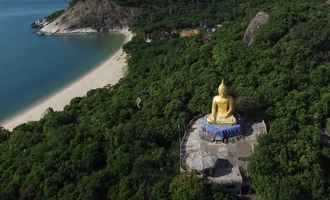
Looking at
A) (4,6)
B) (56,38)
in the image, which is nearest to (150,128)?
(56,38)

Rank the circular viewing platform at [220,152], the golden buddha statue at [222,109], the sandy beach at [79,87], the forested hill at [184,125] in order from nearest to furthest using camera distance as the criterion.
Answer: the forested hill at [184,125], the circular viewing platform at [220,152], the golden buddha statue at [222,109], the sandy beach at [79,87]

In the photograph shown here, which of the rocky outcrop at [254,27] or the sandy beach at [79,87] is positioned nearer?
the rocky outcrop at [254,27]

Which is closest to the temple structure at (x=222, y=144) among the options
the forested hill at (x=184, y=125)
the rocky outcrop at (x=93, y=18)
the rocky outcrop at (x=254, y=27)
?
the forested hill at (x=184, y=125)

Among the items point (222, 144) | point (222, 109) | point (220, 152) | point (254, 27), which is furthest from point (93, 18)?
point (220, 152)

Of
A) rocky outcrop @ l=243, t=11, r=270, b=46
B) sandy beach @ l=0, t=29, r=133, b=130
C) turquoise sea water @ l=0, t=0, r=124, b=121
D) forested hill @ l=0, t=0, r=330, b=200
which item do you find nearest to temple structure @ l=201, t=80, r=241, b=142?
forested hill @ l=0, t=0, r=330, b=200

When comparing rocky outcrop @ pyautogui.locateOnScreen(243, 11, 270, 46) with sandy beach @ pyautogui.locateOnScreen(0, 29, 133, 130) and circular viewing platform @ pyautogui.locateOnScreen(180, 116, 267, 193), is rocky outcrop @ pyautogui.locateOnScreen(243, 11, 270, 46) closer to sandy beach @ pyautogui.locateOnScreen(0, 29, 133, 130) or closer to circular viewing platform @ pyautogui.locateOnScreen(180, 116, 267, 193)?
circular viewing platform @ pyautogui.locateOnScreen(180, 116, 267, 193)

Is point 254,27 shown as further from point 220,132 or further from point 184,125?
point 220,132

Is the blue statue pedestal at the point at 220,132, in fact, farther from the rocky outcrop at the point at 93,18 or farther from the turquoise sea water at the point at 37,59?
the rocky outcrop at the point at 93,18
